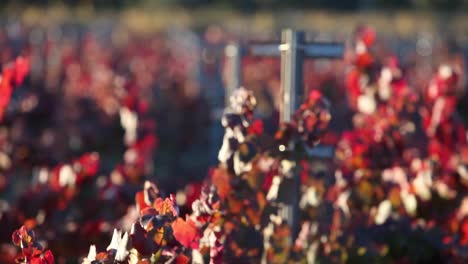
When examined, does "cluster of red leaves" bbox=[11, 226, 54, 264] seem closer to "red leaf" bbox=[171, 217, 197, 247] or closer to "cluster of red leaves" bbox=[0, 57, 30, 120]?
"red leaf" bbox=[171, 217, 197, 247]

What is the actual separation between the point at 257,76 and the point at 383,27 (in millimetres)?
24829

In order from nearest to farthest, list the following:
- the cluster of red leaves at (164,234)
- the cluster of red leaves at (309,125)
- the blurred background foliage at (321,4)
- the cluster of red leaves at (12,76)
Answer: the cluster of red leaves at (164,234)
the cluster of red leaves at (309,125)
the cluster of red leaves at (12,76)
the blurred background foliage at (321,4)

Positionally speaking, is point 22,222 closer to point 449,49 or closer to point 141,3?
point 449,49

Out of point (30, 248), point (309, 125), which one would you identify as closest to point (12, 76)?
point (309, 125)

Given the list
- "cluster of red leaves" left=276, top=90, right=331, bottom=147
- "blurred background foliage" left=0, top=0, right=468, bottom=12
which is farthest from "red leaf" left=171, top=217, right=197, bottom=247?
"blurred background foliage" left=0, top=0, right=468, bottom=12

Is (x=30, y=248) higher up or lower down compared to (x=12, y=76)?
lower down

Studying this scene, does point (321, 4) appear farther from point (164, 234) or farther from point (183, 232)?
point (164, 234)

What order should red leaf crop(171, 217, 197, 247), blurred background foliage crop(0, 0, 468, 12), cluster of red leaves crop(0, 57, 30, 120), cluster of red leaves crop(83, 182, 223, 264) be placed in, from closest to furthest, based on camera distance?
cluster of red leaves crop(83, 182, 223, 264) < red leaf crop(171, 217, 197, 247) < cluster of red leaves crop(0, 57, 30, 120) < blurred background foliage crop(0, 0, 468, 12)

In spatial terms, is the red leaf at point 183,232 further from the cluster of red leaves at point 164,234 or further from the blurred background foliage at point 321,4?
the blurred background foliage at point 321,4

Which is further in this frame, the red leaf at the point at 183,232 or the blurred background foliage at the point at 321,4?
the blurred background foliage at the point at 321,4

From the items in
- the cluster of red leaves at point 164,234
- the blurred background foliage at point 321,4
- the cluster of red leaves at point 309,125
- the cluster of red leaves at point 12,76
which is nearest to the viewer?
the cluster of red leaves at point 164,234

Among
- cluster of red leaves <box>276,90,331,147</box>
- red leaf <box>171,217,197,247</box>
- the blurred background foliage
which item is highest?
cluster of red leaves <box>276,90,331,147</box>

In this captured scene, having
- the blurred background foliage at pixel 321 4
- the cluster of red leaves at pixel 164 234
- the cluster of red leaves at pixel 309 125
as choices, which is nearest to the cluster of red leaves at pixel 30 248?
the cluster of red leaves at pixel 164 234

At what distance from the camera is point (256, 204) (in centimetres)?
280
